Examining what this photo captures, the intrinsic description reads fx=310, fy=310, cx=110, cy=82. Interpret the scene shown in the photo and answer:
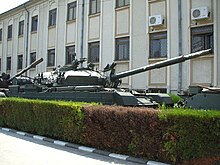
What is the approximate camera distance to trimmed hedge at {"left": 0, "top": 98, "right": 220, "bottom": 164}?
5.79m

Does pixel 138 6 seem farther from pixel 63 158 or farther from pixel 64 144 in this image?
pixel 63 158

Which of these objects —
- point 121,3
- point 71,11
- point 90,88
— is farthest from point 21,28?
point 90,88

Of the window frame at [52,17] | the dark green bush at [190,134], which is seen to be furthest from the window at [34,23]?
the dark green bush at [190,134]

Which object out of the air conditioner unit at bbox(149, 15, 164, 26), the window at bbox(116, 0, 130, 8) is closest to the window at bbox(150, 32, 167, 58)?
the air conditioner unit at bbox(149, 15, 164, 26)

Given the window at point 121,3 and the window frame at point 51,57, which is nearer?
the window at point 121,3

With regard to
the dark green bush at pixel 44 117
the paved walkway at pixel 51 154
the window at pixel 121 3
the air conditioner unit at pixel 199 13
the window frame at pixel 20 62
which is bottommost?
the paved walkway at pixel 51 154

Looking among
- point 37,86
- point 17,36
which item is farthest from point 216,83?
point 17,36

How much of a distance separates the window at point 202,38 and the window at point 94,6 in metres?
7.07

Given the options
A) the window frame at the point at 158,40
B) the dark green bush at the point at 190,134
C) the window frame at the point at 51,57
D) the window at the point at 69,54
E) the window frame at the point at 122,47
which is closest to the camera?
the dark green bush at the point at 190,134

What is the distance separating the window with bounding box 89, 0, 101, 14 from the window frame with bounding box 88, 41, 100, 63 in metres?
2.02

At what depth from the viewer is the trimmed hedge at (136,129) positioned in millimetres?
5789

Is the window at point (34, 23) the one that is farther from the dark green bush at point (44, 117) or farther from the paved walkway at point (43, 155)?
the paved walkway at point (43, 155)

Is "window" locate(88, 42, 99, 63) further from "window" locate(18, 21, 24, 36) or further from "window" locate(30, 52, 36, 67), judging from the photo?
"window" locate(18, 21, 24, 36)

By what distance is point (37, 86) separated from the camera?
39.5 ft
